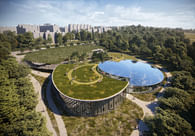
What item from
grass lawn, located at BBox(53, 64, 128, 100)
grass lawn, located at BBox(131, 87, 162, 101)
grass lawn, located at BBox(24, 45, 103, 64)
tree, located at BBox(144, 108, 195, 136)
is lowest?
grass lawn, located at BBox(131, 87, 162, 101)

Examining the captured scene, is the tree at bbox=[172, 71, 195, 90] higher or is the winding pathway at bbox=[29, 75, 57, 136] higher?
the tree at bbox=[172, 71, 195, 90]

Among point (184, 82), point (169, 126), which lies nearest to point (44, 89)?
point (169, 126)

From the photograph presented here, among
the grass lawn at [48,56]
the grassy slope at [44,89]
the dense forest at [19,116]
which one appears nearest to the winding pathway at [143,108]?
the grassy slope at [44,89]

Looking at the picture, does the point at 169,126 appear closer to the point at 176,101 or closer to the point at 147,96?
the point at 176,101

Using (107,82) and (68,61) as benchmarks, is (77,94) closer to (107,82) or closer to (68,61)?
(107,82)

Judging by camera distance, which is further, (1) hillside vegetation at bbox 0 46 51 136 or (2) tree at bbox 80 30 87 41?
(2) tree at bbox 80 30 87 41

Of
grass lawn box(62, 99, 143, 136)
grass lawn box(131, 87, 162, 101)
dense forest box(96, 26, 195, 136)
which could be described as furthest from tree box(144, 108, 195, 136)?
grass lawn box(131, 87, 162, 101)

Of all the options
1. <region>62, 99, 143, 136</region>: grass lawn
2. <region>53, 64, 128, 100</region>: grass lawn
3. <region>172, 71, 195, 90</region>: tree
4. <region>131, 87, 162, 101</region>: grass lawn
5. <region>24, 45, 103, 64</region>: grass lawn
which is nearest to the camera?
<region>62, 99, 143, 136</region>: grass lawn

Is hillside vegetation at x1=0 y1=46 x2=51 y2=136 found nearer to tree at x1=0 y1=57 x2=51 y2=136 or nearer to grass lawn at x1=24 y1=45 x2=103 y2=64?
tree at x1=0 y1=57 x2=51 y2=136
